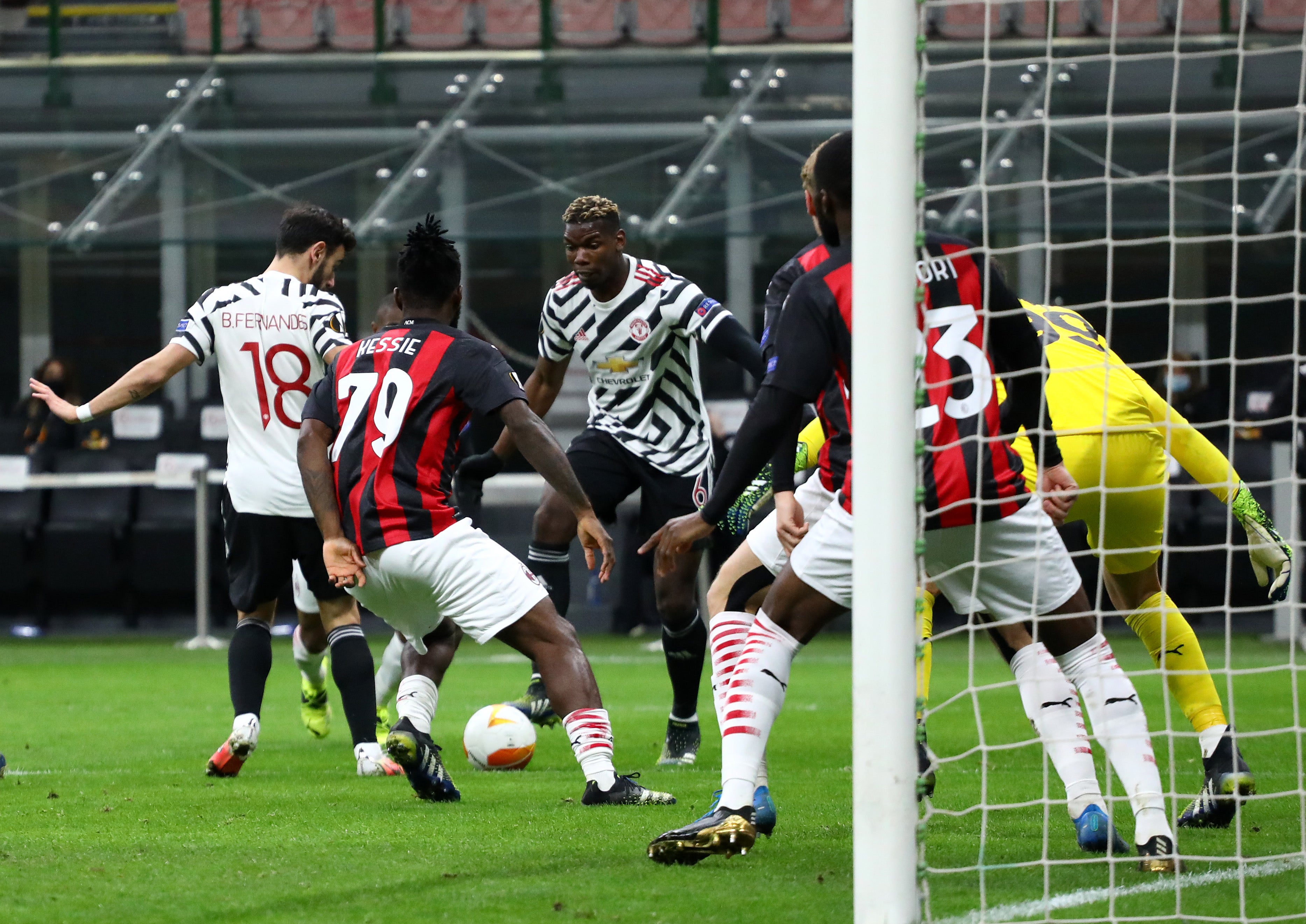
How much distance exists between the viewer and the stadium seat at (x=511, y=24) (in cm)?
1738

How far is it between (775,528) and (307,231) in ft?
7.79

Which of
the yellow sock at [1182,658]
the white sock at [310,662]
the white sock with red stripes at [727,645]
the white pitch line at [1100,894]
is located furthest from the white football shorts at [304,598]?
the white pitch line at [1100,894]

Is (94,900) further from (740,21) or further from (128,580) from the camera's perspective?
(740,21)

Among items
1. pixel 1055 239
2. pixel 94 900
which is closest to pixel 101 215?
pixel 1055 239

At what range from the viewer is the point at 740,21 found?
56.6 ft

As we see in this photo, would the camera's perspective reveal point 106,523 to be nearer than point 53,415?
No

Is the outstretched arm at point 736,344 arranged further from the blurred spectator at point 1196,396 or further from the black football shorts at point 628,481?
the blurred spectator at point 1196,396

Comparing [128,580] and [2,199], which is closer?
[128,580]

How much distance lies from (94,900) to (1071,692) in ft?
7.60

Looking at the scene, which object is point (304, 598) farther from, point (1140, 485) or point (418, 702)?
point (1140, 485)

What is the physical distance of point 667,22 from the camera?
1753cm

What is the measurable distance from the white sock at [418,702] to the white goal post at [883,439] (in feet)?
7.62

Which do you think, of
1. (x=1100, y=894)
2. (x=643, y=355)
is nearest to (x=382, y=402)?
(x=643, y=355)

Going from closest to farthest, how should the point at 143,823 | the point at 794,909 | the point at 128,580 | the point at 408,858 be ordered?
1. the point at 794,909
2. the point at 408,858
3. the point at 143,823
4. the point at 128,580
